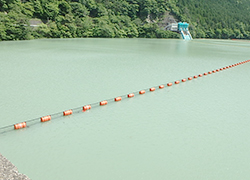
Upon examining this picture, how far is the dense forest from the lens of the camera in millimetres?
33688

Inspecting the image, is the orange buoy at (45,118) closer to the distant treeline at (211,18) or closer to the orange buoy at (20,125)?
the orange buoy at (20,125)

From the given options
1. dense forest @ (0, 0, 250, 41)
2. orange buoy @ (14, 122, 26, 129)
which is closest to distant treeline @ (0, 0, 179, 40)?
dense forest @ (0, 0, 250, 41)

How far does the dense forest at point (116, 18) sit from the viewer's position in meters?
33.7

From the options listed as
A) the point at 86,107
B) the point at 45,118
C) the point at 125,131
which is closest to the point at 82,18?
the point at 86,107

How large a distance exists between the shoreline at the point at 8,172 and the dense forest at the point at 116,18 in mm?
27194

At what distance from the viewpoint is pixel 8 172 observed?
351 cm

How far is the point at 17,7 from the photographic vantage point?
1345 inches

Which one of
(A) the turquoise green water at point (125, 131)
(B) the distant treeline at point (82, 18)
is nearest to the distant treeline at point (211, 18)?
(B) the distant treeline at point (82, 18)

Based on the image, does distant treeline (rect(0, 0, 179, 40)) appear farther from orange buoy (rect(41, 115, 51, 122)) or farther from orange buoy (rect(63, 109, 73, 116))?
orange buoy (rect(41, 115, 51, 122))

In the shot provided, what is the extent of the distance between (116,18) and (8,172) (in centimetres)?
5057

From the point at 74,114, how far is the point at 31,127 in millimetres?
1164

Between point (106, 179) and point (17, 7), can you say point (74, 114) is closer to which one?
point (106, 179)

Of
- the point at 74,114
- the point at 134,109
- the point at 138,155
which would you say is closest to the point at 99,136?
the point at 138,155

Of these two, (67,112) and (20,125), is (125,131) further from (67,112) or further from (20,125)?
(20,125)
